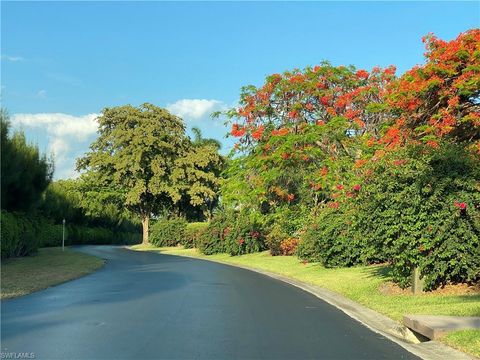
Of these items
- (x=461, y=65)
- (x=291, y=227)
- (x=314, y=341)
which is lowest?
(x=314, y=341)

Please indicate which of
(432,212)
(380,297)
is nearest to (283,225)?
(380,297)

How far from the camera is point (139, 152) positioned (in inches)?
2178

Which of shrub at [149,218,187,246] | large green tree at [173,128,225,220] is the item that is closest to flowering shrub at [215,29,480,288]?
shrub at [149,218,187,246]

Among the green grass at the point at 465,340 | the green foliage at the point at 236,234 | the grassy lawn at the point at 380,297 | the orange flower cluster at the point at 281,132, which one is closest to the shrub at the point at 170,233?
the green foliage at the point at 236,234

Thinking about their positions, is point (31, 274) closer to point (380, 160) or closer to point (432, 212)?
point (380, 160)

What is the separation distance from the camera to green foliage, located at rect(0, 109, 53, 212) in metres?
25.5

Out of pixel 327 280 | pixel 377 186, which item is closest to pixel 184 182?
pixel 327 280

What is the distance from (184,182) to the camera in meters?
58.6

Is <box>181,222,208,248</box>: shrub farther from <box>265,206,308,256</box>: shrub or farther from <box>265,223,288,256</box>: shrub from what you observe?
<box>265,206,308,256</box>: shrub

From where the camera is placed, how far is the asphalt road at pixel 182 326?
26.2 ft

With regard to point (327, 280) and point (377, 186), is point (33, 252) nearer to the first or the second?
point (327, 280)

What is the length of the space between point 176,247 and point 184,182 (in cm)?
741

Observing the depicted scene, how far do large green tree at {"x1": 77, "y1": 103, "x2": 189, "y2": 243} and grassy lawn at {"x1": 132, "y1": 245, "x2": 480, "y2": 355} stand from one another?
3081 cm

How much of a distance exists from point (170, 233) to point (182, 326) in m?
46.6
